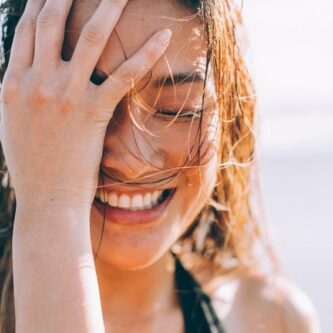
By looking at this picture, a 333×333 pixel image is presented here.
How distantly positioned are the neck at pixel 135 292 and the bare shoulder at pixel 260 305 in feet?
0.74

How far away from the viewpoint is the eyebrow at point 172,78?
2.07m

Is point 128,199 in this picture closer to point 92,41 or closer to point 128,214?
point 128,214

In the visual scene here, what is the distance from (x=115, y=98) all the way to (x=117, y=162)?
7.3 inches

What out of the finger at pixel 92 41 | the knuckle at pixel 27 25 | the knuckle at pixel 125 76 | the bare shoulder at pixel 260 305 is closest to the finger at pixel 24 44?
the knuckle at pixel 27 25

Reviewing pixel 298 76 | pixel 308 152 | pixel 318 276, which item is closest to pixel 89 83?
pixel 318 276

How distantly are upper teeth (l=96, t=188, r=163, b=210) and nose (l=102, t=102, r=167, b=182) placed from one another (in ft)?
0.39

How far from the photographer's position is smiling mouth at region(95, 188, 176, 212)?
7.36ft

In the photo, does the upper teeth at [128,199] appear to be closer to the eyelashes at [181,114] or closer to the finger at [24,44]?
the eyelashes at [181,114]

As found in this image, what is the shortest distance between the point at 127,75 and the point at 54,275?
1.70ft

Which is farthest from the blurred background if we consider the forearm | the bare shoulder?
the forearm

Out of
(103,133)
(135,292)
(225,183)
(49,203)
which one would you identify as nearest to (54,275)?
(49,203)

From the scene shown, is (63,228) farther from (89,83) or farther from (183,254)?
(183,254)

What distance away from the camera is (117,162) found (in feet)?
A: 6.93

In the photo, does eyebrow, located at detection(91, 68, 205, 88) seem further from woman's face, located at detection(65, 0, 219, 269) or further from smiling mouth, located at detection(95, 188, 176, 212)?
smiling mouth, located at detection(95, 188, 176, 212)
